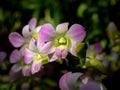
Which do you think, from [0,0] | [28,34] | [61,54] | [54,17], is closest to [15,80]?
[28,34]

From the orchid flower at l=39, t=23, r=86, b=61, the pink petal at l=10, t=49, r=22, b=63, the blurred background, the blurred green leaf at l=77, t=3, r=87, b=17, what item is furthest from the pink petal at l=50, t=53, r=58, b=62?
the blurred green leaf at l=77, t=3, r=87, b=17

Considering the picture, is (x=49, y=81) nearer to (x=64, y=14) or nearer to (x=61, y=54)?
(x=64, y=14)

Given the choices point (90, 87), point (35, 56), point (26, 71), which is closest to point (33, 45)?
point (35, 56)

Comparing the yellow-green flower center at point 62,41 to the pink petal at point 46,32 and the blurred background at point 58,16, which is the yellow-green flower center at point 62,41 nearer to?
the pink petal at point 46,32

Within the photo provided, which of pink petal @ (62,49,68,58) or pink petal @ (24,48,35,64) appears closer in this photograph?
pink petal @ (62,49,68,58)

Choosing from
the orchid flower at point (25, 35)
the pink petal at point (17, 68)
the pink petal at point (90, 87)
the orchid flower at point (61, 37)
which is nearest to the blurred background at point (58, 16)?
the pink petal at point (17, 68)

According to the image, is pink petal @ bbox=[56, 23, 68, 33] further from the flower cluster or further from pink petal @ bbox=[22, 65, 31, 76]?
pink petal @ bbox=[22, 65, 31, 76]
